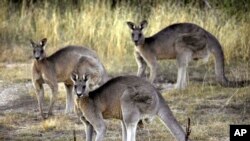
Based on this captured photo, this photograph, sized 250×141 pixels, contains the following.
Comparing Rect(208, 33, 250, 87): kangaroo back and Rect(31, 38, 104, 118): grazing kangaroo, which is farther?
Rect(208, 33, 250, 87): kangaroo back

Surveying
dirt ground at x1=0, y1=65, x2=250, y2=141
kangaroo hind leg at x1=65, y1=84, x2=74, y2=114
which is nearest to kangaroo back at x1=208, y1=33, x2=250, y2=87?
dirt ground at x1=0, y1=65, x2=250, y2=141

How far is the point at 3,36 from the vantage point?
643 inches

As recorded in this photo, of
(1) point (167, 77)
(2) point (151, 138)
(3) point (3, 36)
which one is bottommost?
(2) point (151, 138)

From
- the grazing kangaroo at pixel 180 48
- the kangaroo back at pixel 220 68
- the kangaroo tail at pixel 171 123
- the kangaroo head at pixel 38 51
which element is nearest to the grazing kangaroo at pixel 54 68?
the kangaroo head at pixel 38 51

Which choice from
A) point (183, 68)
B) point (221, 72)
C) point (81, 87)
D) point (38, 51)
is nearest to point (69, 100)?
point (38, 51)

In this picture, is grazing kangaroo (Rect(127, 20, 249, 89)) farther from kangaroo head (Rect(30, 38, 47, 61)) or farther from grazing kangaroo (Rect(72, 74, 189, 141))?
grazing kangaroo (Rect(72, 74, 189, 141))

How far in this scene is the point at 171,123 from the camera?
27.8 ft

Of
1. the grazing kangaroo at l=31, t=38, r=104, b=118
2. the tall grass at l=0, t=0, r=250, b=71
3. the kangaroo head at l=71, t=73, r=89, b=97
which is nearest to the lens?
the kangaroo head at l=71, t=73, r=89, b=97

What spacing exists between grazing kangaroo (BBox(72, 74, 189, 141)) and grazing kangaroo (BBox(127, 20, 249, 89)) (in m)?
3.47

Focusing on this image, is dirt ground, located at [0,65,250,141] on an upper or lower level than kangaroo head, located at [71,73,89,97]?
lower

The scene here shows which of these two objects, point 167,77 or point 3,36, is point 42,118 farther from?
point 3,36

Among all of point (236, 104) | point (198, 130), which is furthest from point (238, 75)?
point (198, 130)

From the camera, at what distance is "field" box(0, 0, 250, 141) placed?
9.99 m

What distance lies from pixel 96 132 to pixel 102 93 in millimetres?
438
